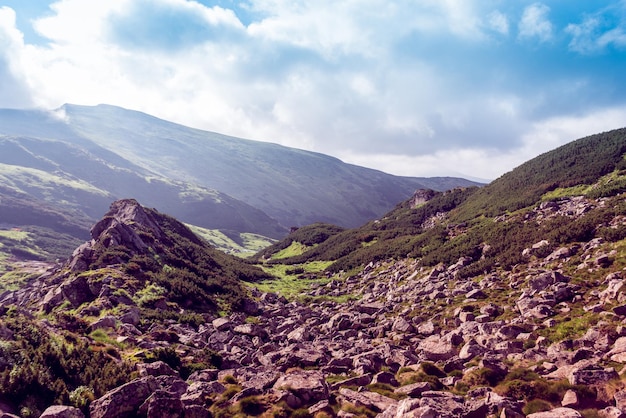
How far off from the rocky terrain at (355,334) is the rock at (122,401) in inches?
1.9

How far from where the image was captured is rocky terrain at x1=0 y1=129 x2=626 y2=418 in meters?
13.4

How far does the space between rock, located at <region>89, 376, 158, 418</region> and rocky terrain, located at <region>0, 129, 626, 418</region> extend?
49 millimetres

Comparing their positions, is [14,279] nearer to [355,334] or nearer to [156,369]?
[156,369]

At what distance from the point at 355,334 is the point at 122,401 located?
19688 millimetres

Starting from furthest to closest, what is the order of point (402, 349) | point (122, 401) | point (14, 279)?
point (14, 279), point (402, 349), point (122, 401)

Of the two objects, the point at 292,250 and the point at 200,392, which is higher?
the point at 200,392

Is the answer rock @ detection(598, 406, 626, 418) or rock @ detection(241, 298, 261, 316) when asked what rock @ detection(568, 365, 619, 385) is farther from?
rock @ detection(241, 298, 261, 316)

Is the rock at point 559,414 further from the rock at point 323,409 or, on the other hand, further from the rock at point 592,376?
the rock at point 323,409

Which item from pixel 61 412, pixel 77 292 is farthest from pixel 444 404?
pixel 77 292

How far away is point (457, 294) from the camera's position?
108 feet

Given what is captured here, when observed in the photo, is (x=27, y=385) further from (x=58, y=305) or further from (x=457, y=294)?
(x=457, y=294)

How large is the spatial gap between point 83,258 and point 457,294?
4273 cm

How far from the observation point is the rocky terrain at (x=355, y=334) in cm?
1335

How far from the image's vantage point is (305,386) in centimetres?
1528
